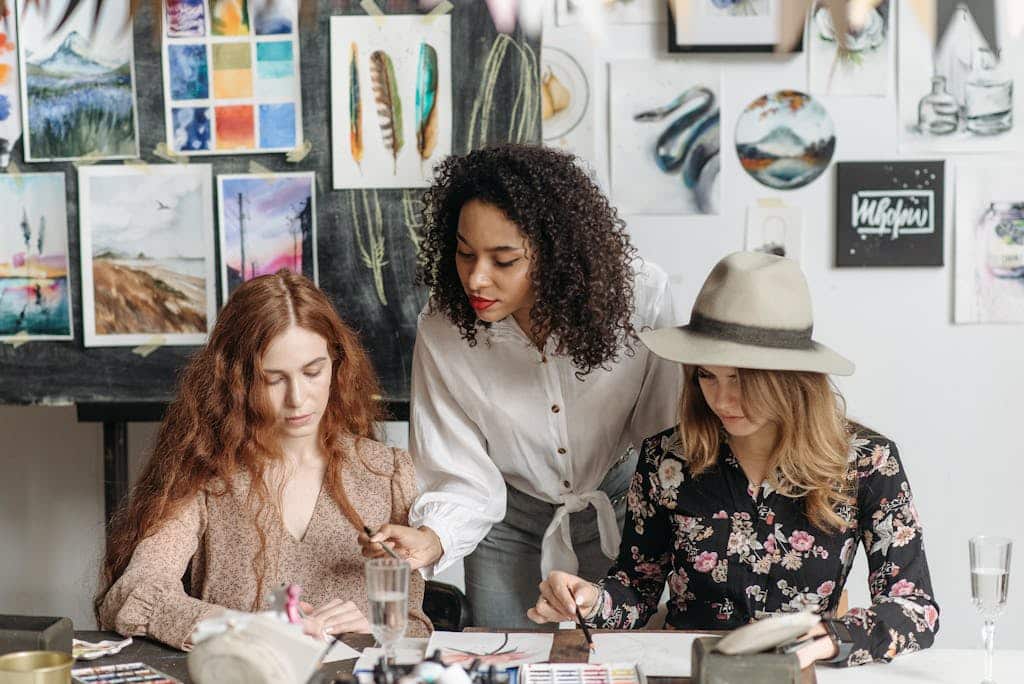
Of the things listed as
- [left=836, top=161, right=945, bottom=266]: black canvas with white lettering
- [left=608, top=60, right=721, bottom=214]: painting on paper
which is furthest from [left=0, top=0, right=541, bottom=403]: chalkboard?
[left=836, top=161, right=945, bottom=266]: black canvas with white lettering

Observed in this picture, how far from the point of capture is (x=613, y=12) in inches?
111

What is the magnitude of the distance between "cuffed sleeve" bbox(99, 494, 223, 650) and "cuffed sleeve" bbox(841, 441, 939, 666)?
0.97 metres

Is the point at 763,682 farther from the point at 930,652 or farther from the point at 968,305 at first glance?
the point at 968,305

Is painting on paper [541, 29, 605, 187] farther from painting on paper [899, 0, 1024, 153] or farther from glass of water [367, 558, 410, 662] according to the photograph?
glass of water [367, 558, 410, 662]

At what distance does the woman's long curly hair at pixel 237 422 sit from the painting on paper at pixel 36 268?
75cm

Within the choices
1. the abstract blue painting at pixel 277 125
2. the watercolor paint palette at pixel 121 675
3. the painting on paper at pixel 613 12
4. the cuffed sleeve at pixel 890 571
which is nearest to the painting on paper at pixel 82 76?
the abstract blue painting at pixel 277 125

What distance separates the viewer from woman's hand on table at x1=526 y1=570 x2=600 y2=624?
5.87 feet

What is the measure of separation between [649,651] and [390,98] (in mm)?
1470

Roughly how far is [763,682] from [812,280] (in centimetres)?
164

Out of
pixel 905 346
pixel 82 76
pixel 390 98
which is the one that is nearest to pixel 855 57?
pixel 905 346

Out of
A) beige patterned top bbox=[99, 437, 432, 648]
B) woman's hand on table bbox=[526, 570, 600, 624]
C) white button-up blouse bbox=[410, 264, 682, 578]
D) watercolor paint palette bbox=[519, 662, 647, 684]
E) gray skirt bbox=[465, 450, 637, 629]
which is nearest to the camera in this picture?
watercolor paint palette bbox=[519, 662, 647, 684]

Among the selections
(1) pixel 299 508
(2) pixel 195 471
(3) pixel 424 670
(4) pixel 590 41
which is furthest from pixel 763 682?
(4) pixel 590 41

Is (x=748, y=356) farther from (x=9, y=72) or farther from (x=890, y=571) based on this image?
(x=9, y=72)

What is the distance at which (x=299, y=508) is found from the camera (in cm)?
208
